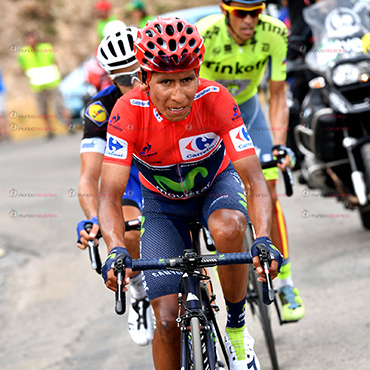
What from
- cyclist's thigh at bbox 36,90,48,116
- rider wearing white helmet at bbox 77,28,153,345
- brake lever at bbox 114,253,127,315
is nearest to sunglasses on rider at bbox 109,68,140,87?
rider wearing white helmet at bbox 77,28,153,345

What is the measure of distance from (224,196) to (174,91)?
2.54 feet

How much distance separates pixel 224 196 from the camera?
13.8 ft

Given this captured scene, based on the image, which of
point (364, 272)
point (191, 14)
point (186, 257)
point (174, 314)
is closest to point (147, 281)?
point (174, 314)

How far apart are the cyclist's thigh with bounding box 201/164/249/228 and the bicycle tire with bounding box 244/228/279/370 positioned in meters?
0.89

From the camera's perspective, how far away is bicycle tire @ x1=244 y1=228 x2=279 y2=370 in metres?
4.96

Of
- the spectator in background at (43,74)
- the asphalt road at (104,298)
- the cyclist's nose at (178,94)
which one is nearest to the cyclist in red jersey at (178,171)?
the cyclist's nose at (178,94)

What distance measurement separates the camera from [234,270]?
4.03 m

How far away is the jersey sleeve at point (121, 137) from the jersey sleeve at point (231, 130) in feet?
1.55

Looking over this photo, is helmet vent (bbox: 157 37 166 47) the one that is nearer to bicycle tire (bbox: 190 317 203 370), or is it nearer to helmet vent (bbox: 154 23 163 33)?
helmet vent (bbox: 154 23 163 33)

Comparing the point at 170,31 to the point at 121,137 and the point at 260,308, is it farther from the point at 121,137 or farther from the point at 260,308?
the point at 260,308

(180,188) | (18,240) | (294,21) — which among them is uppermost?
(180,188)

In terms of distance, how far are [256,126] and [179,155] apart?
2.08 metres

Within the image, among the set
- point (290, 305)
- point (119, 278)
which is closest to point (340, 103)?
point (290, 305)

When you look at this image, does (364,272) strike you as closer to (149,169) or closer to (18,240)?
(149,169)
